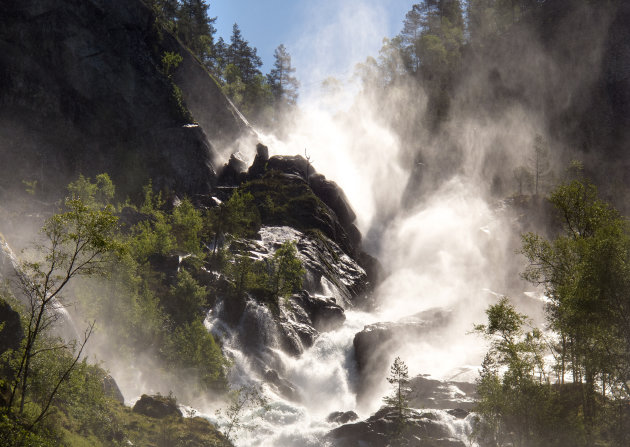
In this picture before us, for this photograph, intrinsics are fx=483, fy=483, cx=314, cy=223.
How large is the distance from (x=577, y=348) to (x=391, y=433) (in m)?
14.6

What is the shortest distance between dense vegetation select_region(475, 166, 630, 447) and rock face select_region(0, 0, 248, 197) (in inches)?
2140

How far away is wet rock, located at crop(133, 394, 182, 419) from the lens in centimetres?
3300

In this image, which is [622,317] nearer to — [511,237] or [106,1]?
[511,237]

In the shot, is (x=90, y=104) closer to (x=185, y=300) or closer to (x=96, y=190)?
(x=96, y=190)

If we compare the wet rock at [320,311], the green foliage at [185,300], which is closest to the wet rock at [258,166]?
the wet rock at [320,311]

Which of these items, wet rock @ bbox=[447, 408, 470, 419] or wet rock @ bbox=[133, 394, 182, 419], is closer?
wet rock @ bbox=[133, 394, 182, 419]

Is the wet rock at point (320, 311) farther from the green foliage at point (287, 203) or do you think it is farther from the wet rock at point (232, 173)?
the wet rock at point (232, 173)

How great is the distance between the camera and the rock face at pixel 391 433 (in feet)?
113

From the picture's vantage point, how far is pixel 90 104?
235 ft

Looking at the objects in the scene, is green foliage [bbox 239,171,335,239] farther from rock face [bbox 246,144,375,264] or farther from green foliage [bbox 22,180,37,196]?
green foliage [bbox 22,180,37,196]

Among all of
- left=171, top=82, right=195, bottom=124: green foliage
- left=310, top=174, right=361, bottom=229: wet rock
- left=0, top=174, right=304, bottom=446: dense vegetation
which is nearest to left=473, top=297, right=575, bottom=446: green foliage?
left=0, top=174, right=304, bottom=446: dense vegetation

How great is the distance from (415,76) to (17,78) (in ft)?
302

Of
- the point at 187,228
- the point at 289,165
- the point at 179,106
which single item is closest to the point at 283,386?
the point at 187,228

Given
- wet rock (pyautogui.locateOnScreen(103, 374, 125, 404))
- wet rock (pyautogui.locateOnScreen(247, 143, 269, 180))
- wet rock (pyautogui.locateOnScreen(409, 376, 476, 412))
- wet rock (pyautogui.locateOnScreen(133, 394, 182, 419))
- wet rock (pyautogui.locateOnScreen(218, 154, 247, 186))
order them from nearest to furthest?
wet rock (pyautogui.locateOnScreen(133, 394, 182, 419)) < wet rock (pyautogui.locateOnScreen(103, 374, 125, 404)) < wet rock (pyautogui.locateOnScreen(409, 376, 476, 412)) < wet rock (pyautogui.locateOnScreen(218, 154, 247, 186)) < wet rock (pyautogui.locateOnScreen(247, 143, 269, 180))
